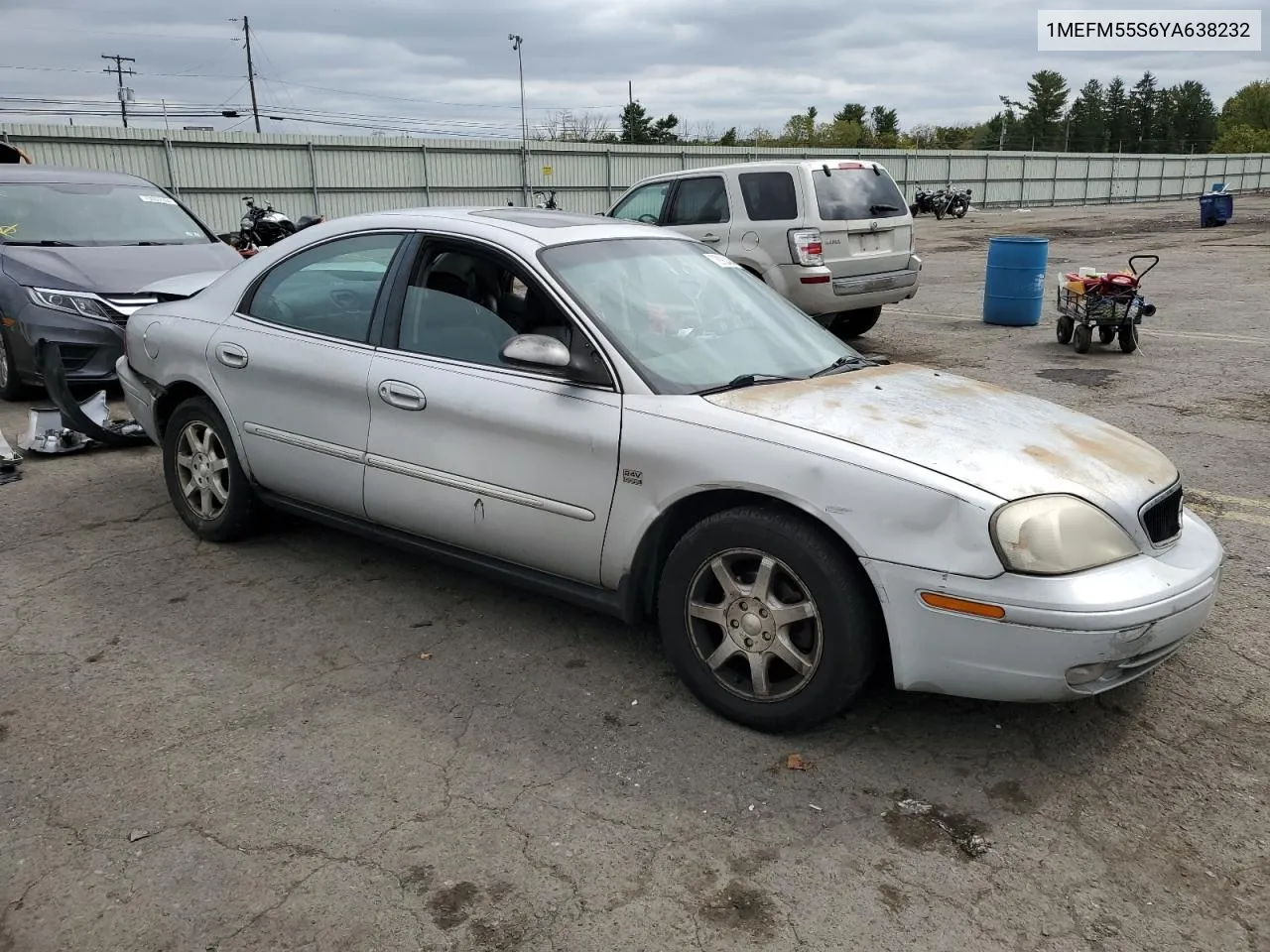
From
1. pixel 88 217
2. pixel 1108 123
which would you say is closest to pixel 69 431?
pixel 88 217

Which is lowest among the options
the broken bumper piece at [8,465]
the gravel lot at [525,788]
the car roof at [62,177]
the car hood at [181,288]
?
the gravel lot at [525,788]

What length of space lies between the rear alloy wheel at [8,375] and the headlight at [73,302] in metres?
0.61

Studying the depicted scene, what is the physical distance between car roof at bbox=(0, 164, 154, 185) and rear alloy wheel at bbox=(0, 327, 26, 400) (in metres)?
1.66

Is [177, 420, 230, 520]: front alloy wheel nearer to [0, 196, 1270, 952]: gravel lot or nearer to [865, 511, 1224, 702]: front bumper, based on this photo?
[0, 196, 1270, 952]: gravel lot

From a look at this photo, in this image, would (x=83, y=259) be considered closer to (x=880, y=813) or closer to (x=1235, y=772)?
(x=880, y=813)

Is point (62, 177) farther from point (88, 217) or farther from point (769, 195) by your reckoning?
point (769, 195)

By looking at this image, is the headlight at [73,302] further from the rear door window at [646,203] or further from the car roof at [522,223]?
the rear door window at [646,203]

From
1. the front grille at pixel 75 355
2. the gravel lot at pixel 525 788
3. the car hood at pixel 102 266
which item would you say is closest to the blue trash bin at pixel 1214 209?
the gravel lot at pixel 525 788

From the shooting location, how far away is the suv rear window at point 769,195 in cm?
1027

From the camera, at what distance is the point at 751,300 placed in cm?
436

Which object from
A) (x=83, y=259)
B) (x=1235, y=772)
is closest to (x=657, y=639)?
(x=1235, y=772)

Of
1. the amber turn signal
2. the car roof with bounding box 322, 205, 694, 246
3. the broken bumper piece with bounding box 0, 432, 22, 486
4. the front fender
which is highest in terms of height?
the car roof with bounding box 322, 205, 694, 246

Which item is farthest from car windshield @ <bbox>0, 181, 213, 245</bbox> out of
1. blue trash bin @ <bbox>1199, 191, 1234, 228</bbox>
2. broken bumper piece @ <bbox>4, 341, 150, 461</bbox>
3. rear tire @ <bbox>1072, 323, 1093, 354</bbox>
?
blue trash bin @ <bbox>1199, 191, 1234, 228</bbox>

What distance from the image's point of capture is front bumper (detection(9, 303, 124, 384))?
24.3 feet
